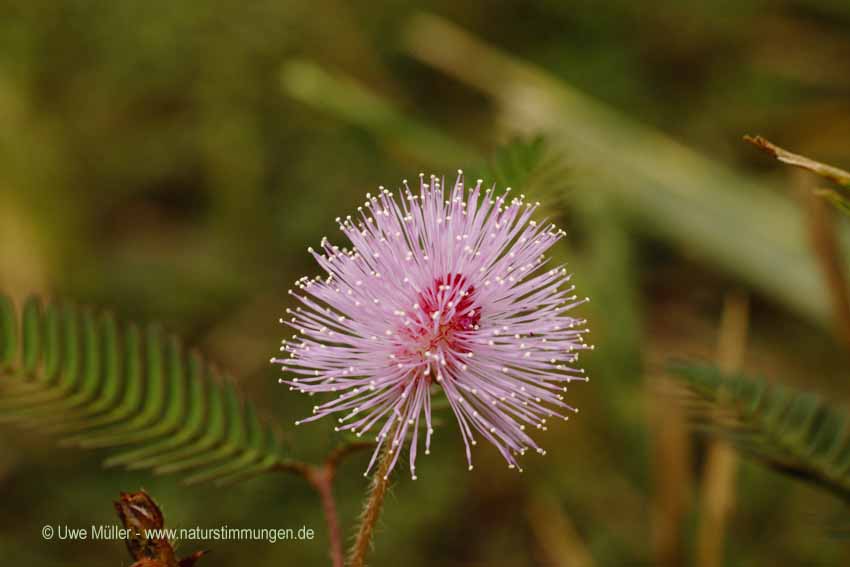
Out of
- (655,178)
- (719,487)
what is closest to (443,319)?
(719,487)

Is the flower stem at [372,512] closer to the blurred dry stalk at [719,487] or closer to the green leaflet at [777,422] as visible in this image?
the green leaflet at [777,422]

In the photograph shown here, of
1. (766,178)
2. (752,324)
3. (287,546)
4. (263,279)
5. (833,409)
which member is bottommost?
(287,546)

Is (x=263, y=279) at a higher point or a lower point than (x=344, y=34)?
lower

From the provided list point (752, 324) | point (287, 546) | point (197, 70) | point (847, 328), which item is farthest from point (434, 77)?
point (847, 328)

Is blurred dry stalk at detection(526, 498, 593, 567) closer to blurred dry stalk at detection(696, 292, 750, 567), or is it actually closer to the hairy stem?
blurred dry stalk at detection(696, 292, 750, 567)

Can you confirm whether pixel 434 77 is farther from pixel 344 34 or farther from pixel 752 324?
pixel 752 324

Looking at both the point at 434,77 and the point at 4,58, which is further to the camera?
the point at 434,77

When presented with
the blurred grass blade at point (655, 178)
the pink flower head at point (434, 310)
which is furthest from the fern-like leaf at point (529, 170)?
the blurred grass blade at point (655, 178)

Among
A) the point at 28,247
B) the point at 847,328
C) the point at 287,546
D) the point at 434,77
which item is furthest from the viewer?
the point at 434,77

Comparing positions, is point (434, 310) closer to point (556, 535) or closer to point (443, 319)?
point (443, 319)
